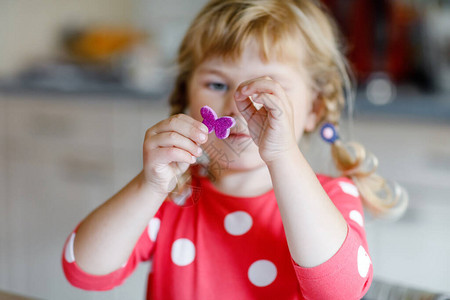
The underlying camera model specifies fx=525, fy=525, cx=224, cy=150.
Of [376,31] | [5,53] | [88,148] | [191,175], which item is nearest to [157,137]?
[191,175]

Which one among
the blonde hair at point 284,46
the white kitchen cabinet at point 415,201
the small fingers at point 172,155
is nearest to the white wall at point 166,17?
the white kitchen cabinet at point 415,201

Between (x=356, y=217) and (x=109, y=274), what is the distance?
0.31 metres

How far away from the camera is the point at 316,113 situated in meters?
0.72

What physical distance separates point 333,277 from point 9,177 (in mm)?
1642

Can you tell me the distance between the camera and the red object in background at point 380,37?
168 cm

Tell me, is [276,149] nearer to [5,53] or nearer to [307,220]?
[307,220]

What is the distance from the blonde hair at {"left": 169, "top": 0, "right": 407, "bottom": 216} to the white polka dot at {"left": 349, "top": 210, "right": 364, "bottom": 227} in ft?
0.28

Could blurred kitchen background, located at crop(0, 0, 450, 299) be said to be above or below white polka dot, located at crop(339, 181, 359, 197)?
below

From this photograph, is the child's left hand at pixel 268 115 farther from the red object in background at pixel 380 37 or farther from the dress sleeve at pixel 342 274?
the red object in background at pixel 380 37

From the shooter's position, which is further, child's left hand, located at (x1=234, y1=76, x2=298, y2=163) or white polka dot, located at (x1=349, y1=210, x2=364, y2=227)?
white polka dot, located at (x1=349, y1=210, x2=364, y2=227)

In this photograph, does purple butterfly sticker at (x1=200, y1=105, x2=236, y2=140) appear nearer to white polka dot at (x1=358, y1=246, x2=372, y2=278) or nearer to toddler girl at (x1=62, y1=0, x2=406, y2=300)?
toddler girl at (x1=62, y1=0, x2=406, y2=300)

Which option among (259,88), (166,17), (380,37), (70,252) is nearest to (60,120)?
(166,17)

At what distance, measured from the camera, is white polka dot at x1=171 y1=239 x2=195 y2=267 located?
648 millimetres

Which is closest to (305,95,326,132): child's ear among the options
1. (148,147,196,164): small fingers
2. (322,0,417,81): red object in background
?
(148,147,196,164): small fingers
